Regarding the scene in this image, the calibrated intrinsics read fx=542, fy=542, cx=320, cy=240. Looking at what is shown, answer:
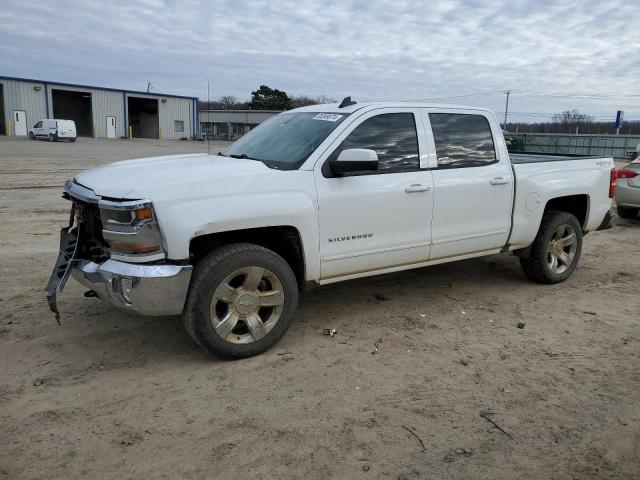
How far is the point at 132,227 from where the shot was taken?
363 cm

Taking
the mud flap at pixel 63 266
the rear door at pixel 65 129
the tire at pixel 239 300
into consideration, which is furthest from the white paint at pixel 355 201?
the rear door at pixel 65 129

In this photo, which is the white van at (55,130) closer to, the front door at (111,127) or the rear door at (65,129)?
the rear door at (65,129)

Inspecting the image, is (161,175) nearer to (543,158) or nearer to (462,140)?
(462,140)

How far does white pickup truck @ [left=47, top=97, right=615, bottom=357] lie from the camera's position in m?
3.72

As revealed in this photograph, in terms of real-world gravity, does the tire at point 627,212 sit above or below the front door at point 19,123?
below

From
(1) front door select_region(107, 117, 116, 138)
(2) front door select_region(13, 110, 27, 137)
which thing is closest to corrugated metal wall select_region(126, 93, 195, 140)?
(1) front door select_region(107, 117, 116, 138)

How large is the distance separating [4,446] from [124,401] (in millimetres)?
706

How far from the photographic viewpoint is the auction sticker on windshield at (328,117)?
15.4ft

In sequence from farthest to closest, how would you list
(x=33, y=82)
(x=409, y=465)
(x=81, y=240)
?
(x=33, y=82)
(x=81, y=240)
(x=409, y=465)

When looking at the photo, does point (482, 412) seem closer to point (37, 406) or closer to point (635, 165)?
point (37, 406)

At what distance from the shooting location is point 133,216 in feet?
11.9

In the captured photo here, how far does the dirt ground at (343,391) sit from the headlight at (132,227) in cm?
93

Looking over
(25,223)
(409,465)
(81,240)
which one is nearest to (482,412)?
(409,465)

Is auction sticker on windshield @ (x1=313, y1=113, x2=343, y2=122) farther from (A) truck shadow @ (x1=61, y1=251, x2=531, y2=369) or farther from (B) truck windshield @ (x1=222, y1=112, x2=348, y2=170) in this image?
(A) truck shadow @ (x1=61, y1=251, x2=531, y2=369)
